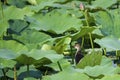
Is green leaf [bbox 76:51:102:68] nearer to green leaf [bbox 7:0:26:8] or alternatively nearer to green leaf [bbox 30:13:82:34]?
green leaf [bbox 30:13:82:34]

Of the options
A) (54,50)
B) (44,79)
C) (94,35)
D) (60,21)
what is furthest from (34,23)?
(44,79)

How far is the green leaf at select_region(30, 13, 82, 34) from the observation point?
96.9 inches

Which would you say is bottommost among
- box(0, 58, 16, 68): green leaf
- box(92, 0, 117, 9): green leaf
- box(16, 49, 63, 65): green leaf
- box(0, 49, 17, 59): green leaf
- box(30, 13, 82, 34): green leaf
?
box(92, 0, 117, 9): green leaf

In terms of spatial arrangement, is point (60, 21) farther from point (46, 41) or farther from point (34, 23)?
point (46, 41)

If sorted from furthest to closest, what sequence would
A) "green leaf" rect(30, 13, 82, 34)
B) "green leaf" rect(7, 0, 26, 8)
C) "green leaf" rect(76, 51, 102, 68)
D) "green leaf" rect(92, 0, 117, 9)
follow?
"green leaf" rect(7, 0, 26, 8)
"green leaf" rect(92, 0, 117, 9)
"green leaf" rect(30, 13, 82, 34)
"green leaf" rect(76, 51, 102, 68)

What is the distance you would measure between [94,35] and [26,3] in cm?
146

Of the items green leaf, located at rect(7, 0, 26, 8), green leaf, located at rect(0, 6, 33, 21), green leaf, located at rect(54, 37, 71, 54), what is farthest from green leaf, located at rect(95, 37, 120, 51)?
green leaf, located at rect(7, 0, 26, 8)

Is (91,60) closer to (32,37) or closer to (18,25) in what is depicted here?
(32,37)

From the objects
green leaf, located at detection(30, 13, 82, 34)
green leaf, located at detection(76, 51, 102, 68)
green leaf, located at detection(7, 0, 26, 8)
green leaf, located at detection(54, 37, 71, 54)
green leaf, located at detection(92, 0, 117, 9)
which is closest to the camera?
green leaf, located at detection(76, 51, 102, 68)

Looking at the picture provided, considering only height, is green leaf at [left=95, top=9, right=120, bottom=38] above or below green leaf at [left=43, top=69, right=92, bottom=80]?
below

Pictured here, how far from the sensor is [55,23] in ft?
8.36

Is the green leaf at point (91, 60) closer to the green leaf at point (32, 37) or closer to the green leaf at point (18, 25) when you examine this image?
the green leaf at point (32, 37)

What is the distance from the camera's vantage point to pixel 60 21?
8.34 feet

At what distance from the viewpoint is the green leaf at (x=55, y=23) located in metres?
2.46
